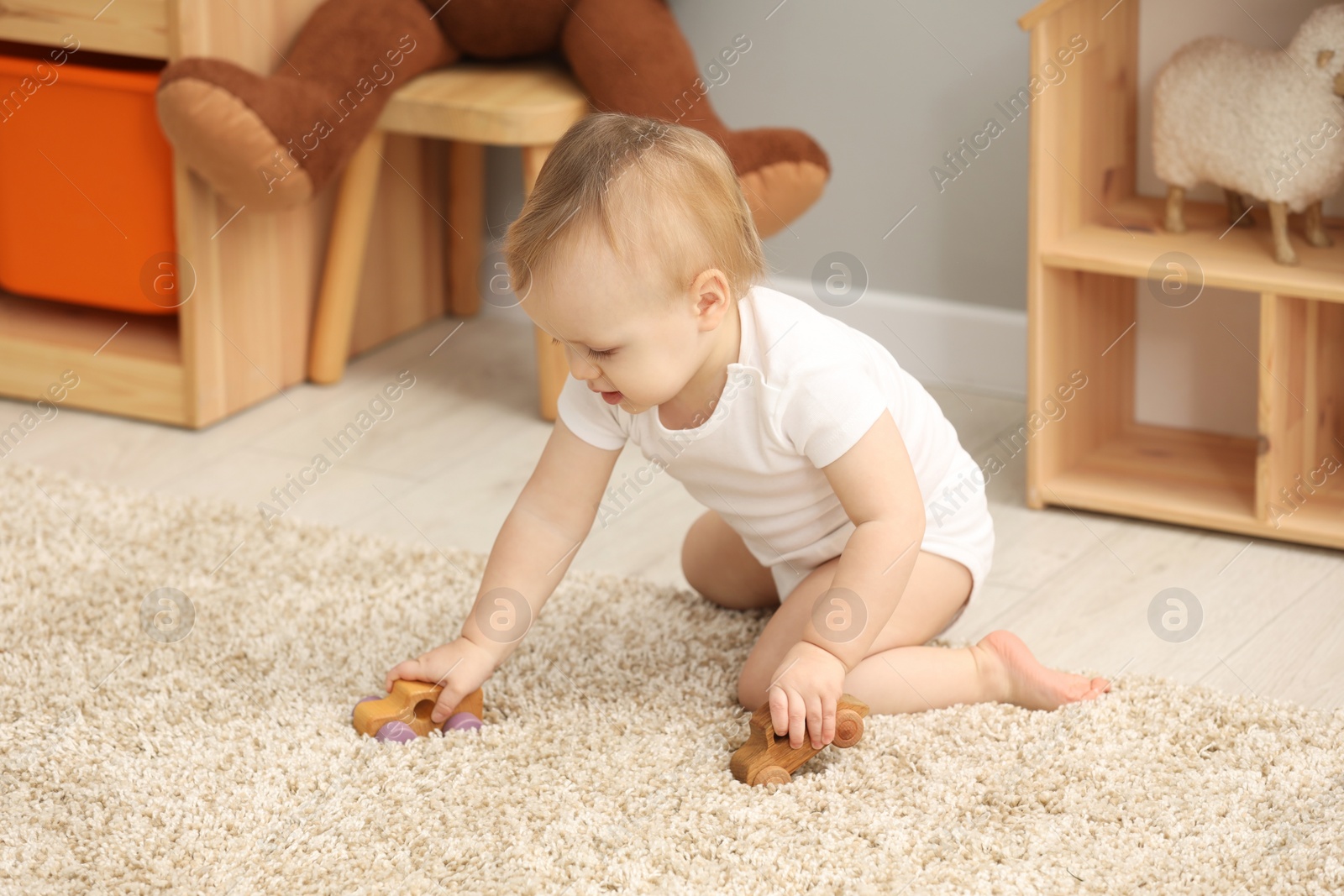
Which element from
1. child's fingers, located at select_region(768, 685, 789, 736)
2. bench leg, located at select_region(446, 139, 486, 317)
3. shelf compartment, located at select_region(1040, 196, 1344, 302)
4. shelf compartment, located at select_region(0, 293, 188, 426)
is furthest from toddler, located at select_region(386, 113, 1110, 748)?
bench leg, located at select_region(446, 139, 486, 317)

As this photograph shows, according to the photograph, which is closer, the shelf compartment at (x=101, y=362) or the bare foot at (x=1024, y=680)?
the bare foot at (x=1024, y=680)

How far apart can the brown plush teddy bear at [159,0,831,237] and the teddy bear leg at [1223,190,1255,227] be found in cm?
39

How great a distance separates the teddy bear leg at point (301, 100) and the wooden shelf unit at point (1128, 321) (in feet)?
2.22

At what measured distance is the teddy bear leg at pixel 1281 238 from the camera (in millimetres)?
1232

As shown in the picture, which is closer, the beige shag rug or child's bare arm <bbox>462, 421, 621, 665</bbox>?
the beige shag rug

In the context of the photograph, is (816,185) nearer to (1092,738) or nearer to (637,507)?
(637,507)

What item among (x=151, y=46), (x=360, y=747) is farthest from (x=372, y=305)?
(x=360, y=747)

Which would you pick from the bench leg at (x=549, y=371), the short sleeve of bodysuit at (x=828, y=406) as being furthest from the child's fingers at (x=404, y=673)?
the bench leg at (x=549, y=371)

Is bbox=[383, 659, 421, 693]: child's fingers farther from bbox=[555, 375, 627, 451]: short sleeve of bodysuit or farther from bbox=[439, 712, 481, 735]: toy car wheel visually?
bbox=[555, 375, 627, 451]: short sleeve of bodysuit

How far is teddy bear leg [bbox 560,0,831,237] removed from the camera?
143 cm

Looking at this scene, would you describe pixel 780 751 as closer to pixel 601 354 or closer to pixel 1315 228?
pixel 601 354

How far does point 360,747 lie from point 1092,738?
47cm

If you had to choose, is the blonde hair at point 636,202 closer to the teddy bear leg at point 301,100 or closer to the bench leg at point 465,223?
the teddy bear leg at point 301,100

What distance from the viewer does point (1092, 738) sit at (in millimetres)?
922
